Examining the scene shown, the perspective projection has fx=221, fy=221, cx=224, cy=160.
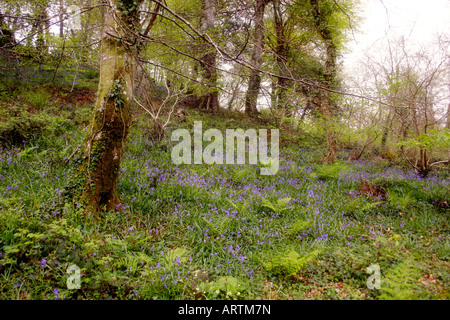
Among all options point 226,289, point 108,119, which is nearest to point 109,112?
point 108,119

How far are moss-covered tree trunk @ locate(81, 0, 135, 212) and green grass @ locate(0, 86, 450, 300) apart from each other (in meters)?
0.42

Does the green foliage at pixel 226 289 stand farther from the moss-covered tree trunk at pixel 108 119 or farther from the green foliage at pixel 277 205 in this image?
the moss-covered tree trunk at pixel 108 119

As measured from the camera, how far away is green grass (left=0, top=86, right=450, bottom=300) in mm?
2260

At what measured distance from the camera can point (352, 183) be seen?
6.00 m

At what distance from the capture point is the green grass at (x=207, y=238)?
226 cm

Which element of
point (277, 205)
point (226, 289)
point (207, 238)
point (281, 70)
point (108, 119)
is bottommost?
point (226, 289)

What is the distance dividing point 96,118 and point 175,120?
633 cm

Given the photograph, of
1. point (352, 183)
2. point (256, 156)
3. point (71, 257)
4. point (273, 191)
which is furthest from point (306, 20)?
point (71, 257)

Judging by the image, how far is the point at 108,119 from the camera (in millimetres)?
3014

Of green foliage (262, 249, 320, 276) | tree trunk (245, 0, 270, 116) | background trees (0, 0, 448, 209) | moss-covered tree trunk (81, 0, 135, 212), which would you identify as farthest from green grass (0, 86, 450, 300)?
tree trunk (245, 0, 270, 116)

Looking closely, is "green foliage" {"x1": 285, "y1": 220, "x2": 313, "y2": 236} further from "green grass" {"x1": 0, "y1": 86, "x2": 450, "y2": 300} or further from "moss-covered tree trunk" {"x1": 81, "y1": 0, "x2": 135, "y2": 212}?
"moss-covered tree trunk" {"x1": 81, "y1": 0, "x2": 135, "y2": 212}

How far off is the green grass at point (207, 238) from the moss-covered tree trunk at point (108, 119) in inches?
16.6

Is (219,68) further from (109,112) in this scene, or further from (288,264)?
(288,264)

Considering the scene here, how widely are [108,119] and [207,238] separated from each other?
216 cm
